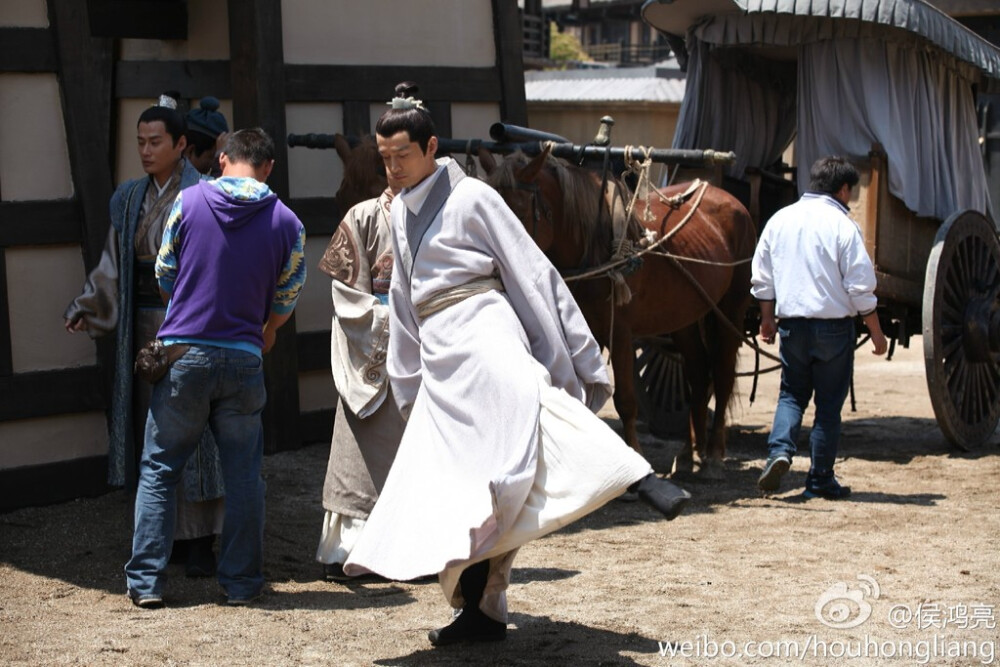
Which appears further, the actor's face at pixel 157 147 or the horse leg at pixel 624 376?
the horse leg at pixel 624 376

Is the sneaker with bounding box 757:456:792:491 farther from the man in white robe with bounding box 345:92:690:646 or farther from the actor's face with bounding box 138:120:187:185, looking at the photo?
the actor's face with bounding box 138:120:187:185

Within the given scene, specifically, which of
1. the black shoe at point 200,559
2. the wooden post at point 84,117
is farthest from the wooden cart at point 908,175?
the black shoe at point 200,559

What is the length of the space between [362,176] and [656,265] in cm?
205

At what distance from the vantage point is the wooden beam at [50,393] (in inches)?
243

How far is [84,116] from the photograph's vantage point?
629cm

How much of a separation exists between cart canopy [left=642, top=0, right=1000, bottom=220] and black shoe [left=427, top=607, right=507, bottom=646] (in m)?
4.70

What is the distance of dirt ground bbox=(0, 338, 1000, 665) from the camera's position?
446 centimetres

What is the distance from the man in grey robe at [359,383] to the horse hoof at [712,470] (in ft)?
9.87

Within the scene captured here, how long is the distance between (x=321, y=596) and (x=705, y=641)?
4.92 feet

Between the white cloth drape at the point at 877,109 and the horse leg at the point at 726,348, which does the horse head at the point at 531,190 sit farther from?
the white cloth drape at the point at 877,109

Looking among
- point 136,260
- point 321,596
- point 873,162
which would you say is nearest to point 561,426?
point 321,596

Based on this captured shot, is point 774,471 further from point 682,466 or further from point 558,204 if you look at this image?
point 558,204

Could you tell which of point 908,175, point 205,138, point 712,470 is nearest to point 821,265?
point 712,470

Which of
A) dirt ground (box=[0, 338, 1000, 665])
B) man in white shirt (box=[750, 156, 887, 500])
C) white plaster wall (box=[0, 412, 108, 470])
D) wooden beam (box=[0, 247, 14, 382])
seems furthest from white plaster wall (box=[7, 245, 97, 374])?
man in white shirt (box=[750, 156, 887, 500])
